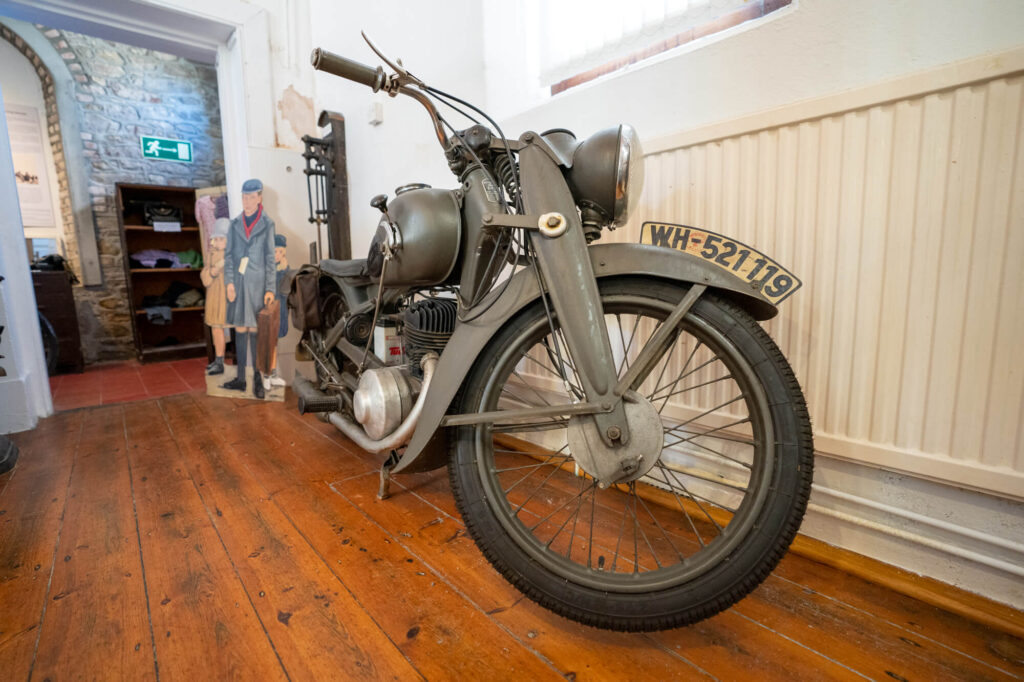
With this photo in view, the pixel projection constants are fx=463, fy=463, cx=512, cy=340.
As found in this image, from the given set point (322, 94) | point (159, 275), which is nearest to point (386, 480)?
point (322, 94)

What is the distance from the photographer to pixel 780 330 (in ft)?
3.58

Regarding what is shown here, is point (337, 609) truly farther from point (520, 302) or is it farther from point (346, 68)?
point (346, 68)

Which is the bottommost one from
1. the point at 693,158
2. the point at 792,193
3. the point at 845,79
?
the point at 792,193

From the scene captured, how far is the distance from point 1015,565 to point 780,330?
59cm

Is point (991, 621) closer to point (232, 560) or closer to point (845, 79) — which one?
point (845, 79)

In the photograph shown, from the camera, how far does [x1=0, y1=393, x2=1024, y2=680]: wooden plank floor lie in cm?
77

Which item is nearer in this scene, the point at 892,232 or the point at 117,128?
the point at 892,232

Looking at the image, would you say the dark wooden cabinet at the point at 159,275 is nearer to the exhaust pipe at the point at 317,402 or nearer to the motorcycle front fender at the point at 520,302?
the exhaust pipe at the point at 317,402

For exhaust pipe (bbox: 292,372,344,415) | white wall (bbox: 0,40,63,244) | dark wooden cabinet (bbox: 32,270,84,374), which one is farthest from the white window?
white wall (bbox: 0,40,63,244)

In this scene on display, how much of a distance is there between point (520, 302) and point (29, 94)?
212 inches

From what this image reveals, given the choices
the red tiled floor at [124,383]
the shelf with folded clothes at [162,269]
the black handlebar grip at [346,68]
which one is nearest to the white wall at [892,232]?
the black handlebar grip at [346,68]

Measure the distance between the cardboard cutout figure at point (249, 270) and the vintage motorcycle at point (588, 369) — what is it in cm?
137

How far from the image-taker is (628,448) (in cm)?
80

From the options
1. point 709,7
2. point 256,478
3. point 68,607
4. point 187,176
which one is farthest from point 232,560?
point 187,176
